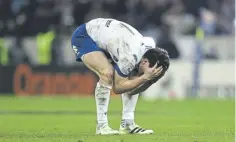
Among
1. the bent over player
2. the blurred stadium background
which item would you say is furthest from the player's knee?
the blurred stadium background

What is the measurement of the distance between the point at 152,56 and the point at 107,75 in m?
0.68

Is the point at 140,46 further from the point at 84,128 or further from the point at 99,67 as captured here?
the point at 84,128

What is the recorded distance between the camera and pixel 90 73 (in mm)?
27766

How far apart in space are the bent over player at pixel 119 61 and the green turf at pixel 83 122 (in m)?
0.49

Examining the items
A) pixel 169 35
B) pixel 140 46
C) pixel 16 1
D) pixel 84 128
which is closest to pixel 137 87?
pixel 140 46

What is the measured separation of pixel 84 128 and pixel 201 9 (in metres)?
19.1

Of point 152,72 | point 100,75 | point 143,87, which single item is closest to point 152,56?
point 152,72

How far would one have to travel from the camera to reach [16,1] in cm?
3225

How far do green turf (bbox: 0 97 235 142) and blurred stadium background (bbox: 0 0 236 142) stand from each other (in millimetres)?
51

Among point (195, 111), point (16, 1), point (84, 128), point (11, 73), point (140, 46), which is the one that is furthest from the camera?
point (16, 1)

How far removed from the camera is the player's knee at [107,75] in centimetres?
1100

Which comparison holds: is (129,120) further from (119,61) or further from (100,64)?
(119,61)

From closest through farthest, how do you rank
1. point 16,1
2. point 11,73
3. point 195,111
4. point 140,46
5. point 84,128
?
point 140,46 → point 84,128 → point 195,111 → point 11,73 → point 16,1

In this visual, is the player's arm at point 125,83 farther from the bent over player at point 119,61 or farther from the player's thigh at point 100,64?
the player's thigh at point 100,64
